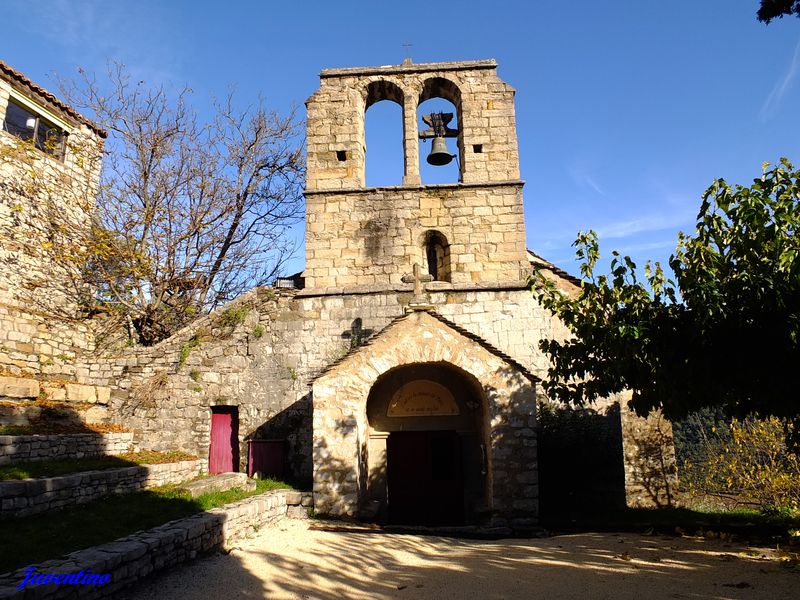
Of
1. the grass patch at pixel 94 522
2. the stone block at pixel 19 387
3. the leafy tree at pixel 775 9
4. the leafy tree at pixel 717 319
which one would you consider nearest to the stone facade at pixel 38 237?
the stone block at pixel 19 387

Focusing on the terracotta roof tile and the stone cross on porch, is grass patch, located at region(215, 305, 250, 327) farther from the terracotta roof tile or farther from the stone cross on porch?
the terracotta roof tile

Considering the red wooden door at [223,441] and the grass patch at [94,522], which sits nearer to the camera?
the grass patch at [94,522]

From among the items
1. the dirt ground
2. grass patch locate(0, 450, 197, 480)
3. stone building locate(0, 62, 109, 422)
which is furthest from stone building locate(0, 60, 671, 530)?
the dirt ground

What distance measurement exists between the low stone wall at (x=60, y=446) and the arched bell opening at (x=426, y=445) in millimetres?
5444

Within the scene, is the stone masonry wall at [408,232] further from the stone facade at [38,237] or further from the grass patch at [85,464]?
the stone facade at [38,237]

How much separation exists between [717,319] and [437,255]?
7431 mm

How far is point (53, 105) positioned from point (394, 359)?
13.0 metres

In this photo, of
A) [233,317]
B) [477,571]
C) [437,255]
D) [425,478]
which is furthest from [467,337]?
[233,317]

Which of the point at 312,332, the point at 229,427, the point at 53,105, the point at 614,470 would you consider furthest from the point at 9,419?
the point at 614,470

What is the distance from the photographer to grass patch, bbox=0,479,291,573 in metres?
5.69

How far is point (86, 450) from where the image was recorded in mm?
10398

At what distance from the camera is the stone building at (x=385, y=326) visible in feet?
35.9

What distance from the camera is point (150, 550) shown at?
6.00 meters
